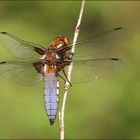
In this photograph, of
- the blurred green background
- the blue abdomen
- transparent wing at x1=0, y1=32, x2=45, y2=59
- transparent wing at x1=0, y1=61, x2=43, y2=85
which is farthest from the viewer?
the blurred green background

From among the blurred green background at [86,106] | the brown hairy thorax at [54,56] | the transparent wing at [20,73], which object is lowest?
the blurred green background at [86,106]

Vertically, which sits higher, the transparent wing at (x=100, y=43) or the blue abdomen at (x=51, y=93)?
the transparent wing at (x=100, y=43)

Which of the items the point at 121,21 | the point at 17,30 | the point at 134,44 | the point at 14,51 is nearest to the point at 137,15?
the point at 121,21

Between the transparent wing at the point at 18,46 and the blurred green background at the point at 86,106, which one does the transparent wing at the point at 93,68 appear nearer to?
the transparent wing at the point at 18,46

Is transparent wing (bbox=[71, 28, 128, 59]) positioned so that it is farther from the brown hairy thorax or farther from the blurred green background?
the blurred green background

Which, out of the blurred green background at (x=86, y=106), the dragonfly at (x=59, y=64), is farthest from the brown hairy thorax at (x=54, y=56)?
the blurred green background at (x=86, y=106)

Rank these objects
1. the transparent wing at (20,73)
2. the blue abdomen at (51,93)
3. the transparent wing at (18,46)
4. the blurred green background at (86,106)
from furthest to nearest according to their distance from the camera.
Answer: the blurred green background at (86,106), the transparent wing at (18,46), the transparent wing at (20,73), the blue abdomen at (51,93)

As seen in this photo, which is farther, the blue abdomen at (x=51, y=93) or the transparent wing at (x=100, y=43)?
the transparent wing at (x=100, y=43)

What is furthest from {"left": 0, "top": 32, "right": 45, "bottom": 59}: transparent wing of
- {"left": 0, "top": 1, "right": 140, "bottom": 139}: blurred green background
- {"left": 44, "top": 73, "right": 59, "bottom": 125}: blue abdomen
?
{"left": 0, "top": 1, "right": 140, "bottom": 139}: blurred green background
